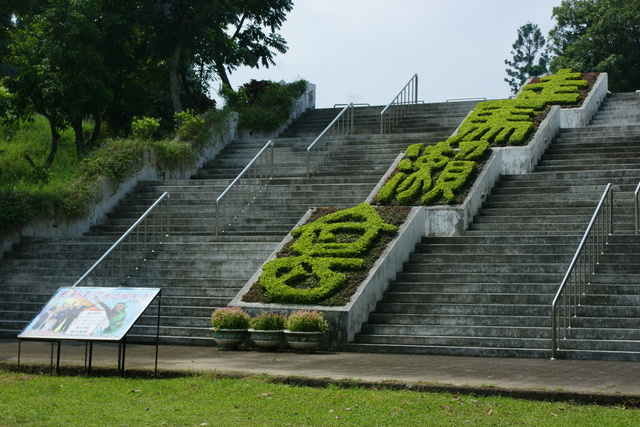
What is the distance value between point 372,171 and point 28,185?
27.5ft

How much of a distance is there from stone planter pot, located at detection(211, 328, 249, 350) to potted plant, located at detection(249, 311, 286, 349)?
15 centimetres

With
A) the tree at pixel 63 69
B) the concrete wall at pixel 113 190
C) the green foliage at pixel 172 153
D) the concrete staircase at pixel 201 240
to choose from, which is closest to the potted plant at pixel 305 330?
the concrete staircase at pixel 201 240

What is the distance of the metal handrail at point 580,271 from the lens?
40.7ft

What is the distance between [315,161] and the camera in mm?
23484

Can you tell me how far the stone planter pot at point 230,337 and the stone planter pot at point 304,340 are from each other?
2.51 ft

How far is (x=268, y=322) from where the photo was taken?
1320 cm

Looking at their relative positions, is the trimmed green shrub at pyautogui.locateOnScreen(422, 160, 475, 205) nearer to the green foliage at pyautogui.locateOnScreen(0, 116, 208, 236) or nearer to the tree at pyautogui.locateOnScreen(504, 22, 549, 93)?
the green foliage at pyautogui.locateOnScreen(0, 116, 208, 236)

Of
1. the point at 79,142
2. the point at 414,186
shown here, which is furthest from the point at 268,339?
the point at 79,142

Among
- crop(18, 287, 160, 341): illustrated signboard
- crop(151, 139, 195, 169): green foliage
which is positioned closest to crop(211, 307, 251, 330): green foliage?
crop(18, 287, 160, 341): illustrated signboard

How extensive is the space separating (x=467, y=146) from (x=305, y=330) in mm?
8232

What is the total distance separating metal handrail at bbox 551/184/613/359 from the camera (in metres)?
12.4

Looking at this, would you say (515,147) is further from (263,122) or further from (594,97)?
(263,122)

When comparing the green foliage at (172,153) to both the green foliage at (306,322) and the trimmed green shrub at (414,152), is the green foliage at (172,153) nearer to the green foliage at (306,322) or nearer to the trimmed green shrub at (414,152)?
the trimmed green shrub at (414,152)

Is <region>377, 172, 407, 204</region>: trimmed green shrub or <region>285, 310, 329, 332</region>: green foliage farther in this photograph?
<region>377, 172, 407, 204</region>: trimmed green shrub
